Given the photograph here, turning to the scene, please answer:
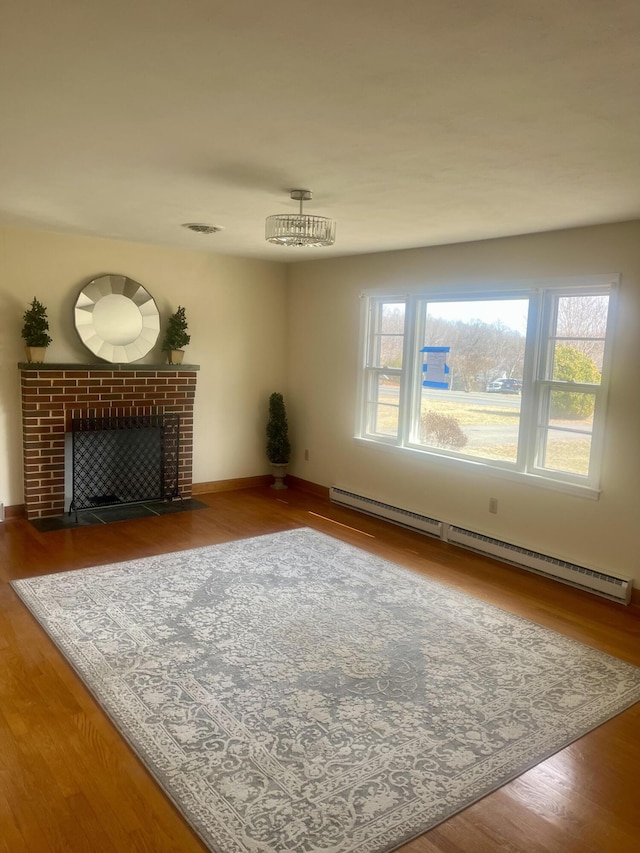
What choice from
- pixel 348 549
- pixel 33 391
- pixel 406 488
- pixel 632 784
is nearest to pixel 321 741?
pixel 632 784

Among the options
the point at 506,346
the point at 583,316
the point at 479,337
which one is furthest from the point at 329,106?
the point at 479,337

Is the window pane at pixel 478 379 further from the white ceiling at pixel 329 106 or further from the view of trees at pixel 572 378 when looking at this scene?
the white ceiling at pixel 329 106

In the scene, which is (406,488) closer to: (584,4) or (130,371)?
(130,371)

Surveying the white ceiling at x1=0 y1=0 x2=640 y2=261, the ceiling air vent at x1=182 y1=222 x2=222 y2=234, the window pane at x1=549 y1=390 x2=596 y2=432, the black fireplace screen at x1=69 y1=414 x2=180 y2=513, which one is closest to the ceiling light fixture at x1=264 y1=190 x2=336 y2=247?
the white ceiling at x1=0 y1=0 x2=640 y2=261

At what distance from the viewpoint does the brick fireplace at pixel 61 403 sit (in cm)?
500

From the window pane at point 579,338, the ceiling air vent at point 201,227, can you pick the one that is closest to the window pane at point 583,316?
the window pane at point 579,338

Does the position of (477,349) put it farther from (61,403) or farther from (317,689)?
(61,403)

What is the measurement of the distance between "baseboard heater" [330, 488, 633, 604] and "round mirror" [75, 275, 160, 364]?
2.31 m

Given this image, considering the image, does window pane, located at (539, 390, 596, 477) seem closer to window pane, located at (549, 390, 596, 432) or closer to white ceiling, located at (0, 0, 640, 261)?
window pane, located at (549, 390, 596, 432)

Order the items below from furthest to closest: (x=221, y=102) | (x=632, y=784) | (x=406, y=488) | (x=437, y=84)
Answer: (x=406, y=488) < (x=632, y=784) < (x=221, y=102) < (x=437, y=84)

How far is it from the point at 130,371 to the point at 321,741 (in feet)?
12.7

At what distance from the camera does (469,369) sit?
4.84 metres

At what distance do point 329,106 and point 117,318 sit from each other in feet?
12.3

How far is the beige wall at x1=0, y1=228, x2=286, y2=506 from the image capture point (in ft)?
16.3
